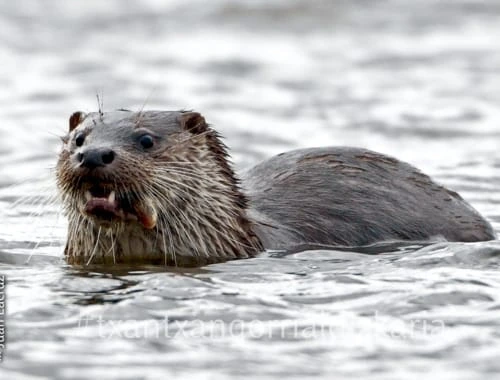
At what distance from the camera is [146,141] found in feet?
24.8

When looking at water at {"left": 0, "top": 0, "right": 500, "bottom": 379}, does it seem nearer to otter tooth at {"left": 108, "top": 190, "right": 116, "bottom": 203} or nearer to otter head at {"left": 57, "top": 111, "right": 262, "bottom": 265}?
otter head at {"left": 57, "top": 111, "right": 262, "bottom": 265}

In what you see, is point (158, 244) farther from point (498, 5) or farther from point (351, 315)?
point (498, 5)

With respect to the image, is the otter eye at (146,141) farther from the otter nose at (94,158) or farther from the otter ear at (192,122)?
the otter nose at (94,158)

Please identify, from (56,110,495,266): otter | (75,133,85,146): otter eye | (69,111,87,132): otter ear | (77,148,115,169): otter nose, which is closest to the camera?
(77,148,115,169): otter nose

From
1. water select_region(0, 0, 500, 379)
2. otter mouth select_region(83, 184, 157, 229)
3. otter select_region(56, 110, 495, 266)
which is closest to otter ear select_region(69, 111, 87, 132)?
otter select_region(56, 110, 495, 266)

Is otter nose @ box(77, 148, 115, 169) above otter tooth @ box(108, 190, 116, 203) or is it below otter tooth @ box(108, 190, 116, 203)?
above

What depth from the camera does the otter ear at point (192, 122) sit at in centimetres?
782

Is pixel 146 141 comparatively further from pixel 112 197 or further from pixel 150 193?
pixel 112 197

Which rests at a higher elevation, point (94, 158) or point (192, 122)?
point (192, 122)

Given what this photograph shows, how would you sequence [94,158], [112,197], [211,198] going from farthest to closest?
[211,198] → [112,197] → [94,158]

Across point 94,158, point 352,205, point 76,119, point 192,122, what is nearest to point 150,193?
point 94,158

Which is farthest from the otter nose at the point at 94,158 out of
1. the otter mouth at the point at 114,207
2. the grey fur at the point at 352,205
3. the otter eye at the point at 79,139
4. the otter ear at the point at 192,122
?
the grey fur at the point at 352,205

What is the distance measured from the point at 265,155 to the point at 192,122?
4129 mm

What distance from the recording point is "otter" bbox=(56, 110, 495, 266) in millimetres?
7363
